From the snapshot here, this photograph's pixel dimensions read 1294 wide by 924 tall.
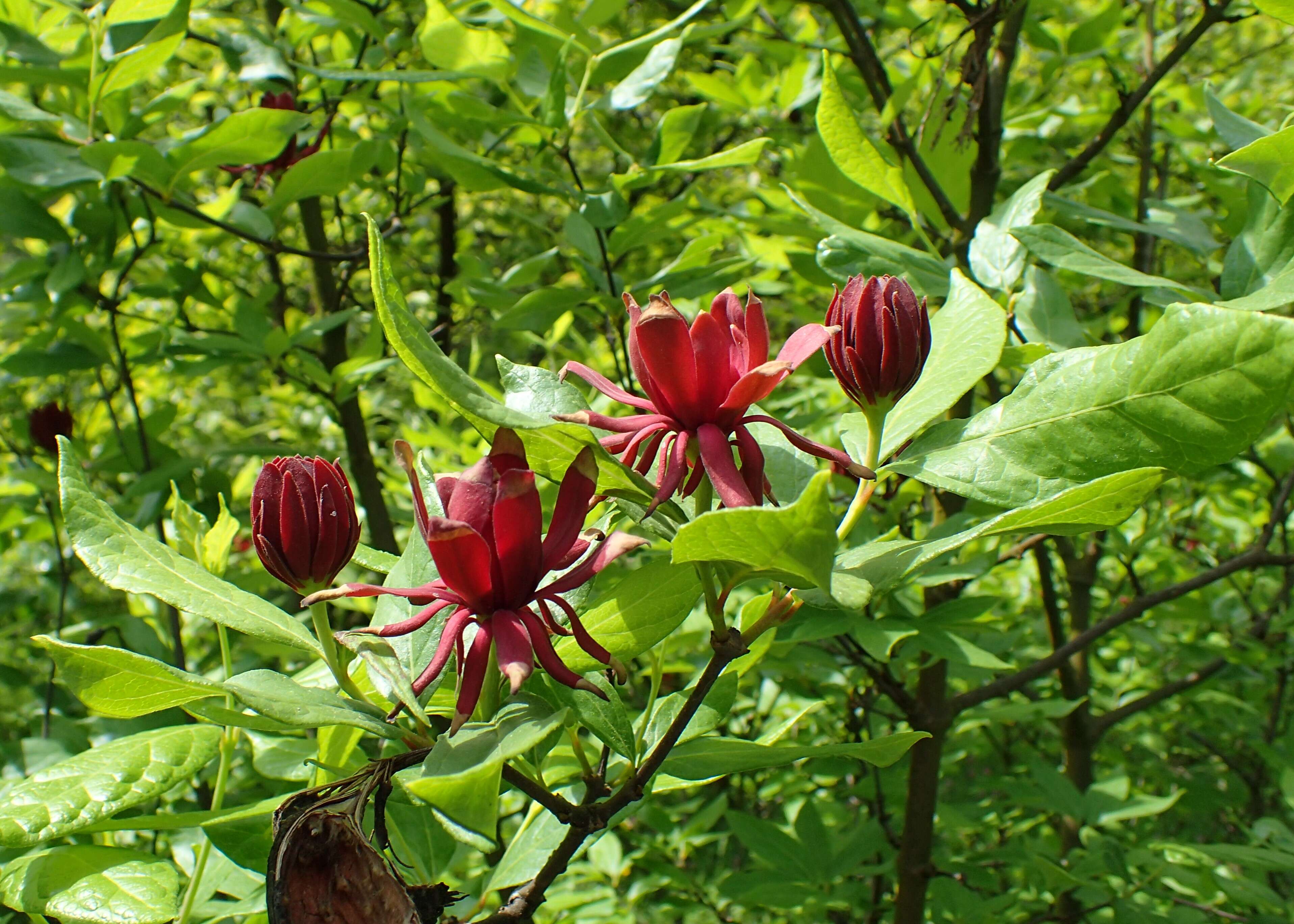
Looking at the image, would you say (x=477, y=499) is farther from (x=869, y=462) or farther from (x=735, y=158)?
(x=735, y=158)

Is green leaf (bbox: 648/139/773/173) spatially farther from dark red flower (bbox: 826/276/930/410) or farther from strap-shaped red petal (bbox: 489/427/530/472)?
strap-shaped red petal (bbox: 489/427/530/472)

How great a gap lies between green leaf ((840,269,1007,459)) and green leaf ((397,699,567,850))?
1.06 ft

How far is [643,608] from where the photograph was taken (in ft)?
2.04

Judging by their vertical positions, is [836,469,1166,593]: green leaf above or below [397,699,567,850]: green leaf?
above

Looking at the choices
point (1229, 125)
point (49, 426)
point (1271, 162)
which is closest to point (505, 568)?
point (1271, 162)

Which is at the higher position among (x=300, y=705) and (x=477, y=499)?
(x=477, y=499)

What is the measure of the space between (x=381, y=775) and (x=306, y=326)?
4.37ft

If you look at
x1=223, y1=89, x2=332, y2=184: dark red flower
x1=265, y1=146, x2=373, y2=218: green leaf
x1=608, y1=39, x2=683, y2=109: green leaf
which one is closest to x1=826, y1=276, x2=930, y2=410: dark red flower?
x1=608, y1=39, x2=683, y2=109: green leaf

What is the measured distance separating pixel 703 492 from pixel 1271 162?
1.84ft

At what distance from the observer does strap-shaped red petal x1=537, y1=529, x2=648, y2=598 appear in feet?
1.76

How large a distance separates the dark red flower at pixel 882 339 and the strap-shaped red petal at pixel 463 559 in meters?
0.28

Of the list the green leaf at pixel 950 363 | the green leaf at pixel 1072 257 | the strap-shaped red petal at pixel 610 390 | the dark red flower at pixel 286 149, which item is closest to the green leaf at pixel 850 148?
the green leaf at pixel 1072 257

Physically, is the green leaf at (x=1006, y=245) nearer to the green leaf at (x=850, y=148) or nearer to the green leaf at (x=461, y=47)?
the green leaf at (x=850, y=148)

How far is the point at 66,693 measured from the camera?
210 cm
